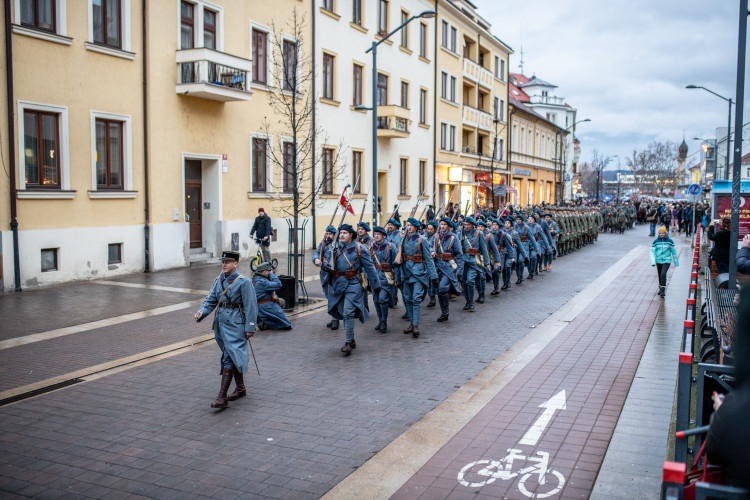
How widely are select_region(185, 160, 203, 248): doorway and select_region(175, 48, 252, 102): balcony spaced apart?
236 centimetres

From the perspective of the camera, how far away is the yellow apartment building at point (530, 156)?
175ft

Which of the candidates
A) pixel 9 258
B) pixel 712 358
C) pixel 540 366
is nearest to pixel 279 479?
pixel 540 366

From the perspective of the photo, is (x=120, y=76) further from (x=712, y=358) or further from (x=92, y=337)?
(x=712, y=358)

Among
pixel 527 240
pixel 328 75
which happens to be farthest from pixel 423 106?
pixel 527 240

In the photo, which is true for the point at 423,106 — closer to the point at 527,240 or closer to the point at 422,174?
the point at 422,174

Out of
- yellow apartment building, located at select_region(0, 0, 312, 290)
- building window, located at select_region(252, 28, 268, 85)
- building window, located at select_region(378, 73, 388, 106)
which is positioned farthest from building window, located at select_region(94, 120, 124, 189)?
building window, located at select_region(378, 73, 388, 106)

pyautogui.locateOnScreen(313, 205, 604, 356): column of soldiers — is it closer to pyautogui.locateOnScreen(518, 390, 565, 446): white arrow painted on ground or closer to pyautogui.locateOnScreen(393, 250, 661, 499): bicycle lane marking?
pyautogui.locateOnScreen(393, 250, 661, 499): bicycle lane marking

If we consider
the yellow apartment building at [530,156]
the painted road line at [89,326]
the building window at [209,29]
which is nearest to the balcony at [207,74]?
the building window at [209,29]

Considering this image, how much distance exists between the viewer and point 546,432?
20.5 feet

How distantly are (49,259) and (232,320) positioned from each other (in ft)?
34.2

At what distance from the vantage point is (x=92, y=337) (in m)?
10.5

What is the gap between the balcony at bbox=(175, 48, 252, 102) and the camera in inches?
740

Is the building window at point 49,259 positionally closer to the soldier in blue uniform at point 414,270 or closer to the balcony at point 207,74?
the balcony at point 207,74

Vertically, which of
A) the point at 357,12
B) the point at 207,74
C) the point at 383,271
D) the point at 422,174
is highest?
the point at 357,12
